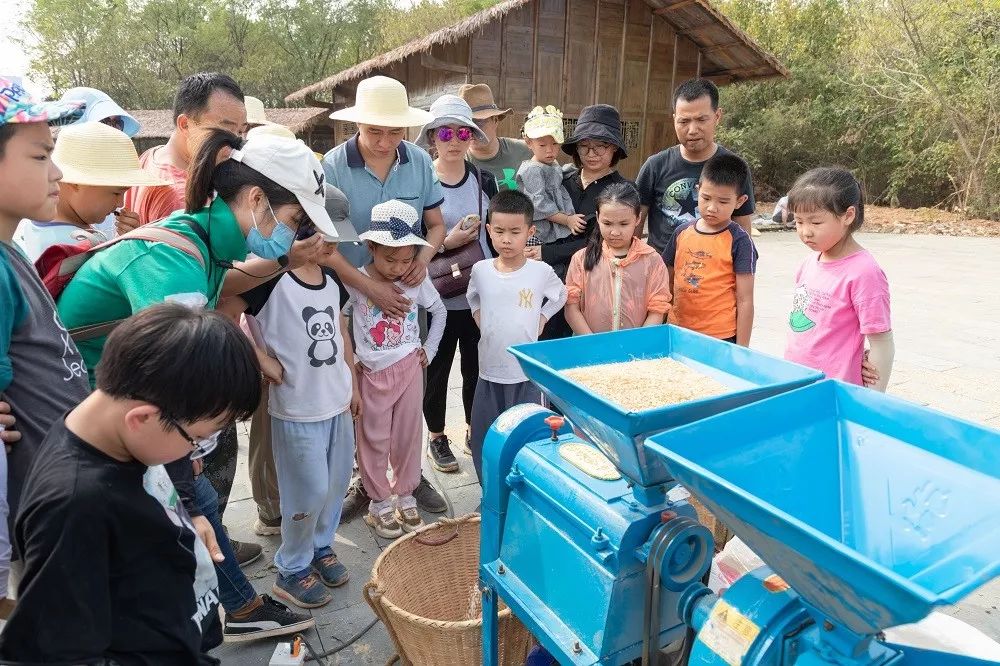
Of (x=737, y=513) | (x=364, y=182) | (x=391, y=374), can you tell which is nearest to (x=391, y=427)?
(x=391, y=374)

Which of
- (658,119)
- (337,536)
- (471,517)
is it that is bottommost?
(337,536)

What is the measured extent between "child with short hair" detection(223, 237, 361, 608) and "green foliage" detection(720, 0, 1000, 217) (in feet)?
69.5

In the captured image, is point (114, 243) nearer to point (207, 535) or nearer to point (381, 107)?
point (207, 535)

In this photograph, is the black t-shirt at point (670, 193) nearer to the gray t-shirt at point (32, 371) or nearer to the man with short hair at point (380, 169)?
the man with short hair at point (380, 169)

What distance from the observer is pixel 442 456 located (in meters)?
3.74

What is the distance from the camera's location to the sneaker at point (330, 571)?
2697mm

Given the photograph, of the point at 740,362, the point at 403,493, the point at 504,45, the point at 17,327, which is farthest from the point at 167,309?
the point at 504,45

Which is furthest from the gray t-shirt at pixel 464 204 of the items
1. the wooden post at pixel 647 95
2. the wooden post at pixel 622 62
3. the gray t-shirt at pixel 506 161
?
the wooden post at pixel 647 95

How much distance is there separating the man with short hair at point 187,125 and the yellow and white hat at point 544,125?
156 centimetres

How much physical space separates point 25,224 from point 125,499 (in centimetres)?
164

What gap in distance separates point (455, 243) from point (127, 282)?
1.98 metres

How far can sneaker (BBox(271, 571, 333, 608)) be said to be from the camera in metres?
2.54

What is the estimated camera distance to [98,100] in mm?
3414

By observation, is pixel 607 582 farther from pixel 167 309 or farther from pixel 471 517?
pixel 471 517
